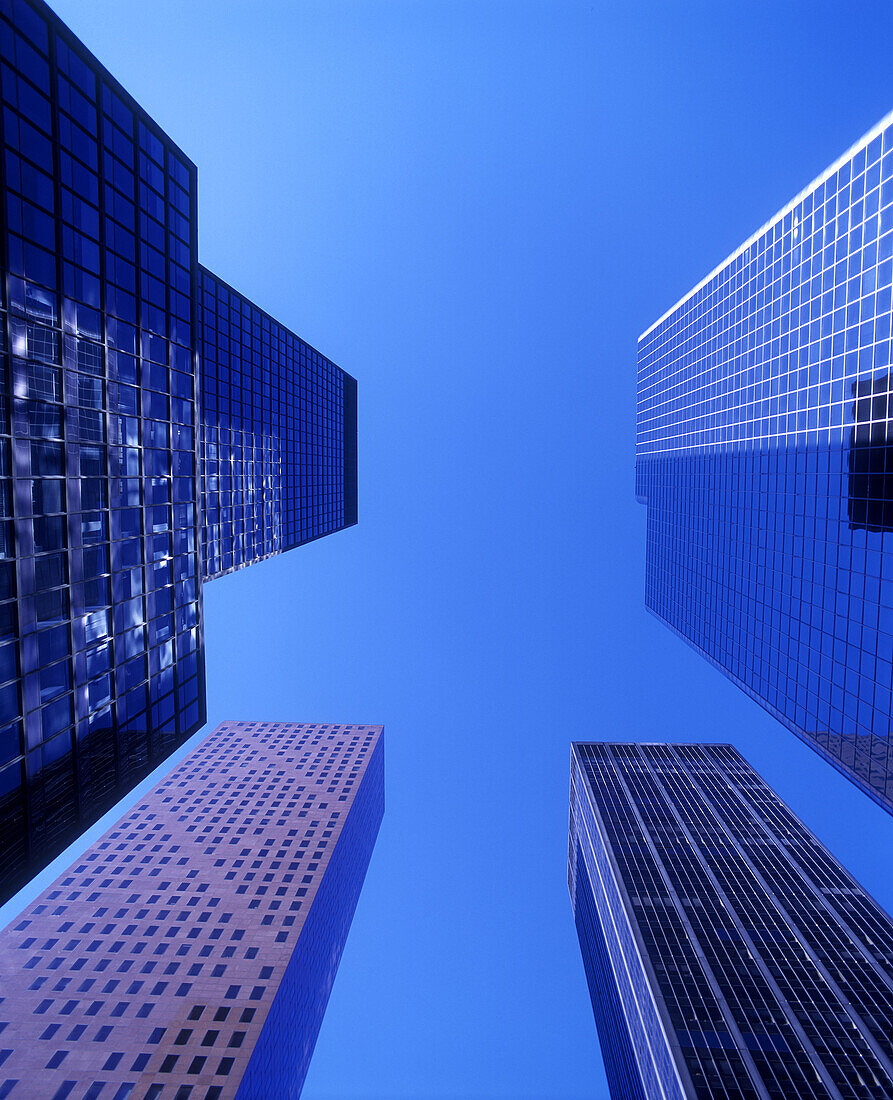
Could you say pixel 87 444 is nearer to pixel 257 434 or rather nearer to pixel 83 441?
pixel 83 441

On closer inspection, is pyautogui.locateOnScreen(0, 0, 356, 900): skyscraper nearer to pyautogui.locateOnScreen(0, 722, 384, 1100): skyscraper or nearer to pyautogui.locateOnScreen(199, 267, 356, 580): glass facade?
pyautogui.locateOnScreen(199, 267, 356, 580): glass facade

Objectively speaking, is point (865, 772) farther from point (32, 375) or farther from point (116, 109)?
point (116, 109)

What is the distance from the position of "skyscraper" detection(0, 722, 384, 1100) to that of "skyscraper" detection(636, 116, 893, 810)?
5899 centimetres

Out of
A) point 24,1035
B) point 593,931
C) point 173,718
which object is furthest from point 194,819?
point 173,718

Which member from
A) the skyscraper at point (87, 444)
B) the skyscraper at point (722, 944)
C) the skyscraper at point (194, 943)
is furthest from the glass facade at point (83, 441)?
the skyscraper at point (722, 944)

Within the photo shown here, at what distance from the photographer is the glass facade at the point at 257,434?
4981 centimetres

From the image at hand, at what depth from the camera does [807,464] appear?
134ft

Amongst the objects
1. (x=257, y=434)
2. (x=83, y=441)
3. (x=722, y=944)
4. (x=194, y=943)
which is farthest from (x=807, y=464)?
(x=194, y=943)

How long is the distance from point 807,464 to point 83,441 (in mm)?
42069

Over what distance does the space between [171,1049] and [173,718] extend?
47.7 metres

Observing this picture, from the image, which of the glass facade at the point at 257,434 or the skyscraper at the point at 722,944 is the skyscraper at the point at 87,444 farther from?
the skyscraper at the point at 722,944

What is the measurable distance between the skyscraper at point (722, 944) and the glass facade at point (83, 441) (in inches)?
2430

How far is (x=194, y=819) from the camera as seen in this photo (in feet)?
306

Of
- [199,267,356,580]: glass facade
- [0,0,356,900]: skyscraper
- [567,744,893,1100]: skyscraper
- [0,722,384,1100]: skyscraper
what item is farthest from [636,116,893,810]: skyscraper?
[0,722,384,1100]: skyscraper
